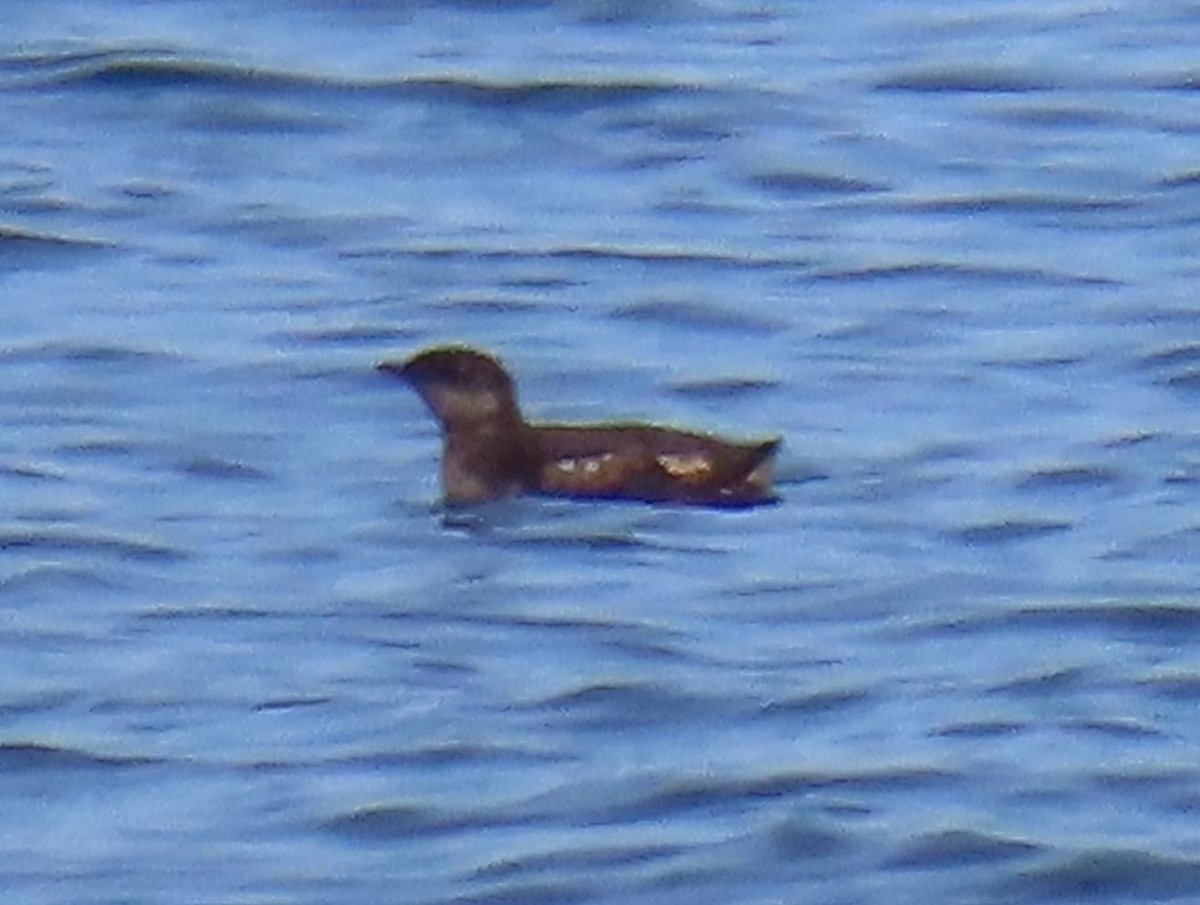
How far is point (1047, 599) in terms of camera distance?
11.3 metres

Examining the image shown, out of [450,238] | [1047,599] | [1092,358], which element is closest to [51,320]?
[450,238]

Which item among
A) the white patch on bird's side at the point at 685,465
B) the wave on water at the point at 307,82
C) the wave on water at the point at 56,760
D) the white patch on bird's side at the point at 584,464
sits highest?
the wave on water at the point at 307,82

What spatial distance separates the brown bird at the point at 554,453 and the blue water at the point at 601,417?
81mm

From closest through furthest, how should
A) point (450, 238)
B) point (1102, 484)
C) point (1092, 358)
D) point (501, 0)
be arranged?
1. point (1102, 484)
2. point (1092, 358)
3. point (450, 238)
4. point (501, 0)

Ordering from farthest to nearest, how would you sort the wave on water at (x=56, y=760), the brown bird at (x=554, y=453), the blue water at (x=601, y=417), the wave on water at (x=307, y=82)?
the wave on water at (x=307, y=82) → the brown bird at (x=554, y=453) → the wave on water at (x=56, y=760) → the blue water at (x=601, y=417)

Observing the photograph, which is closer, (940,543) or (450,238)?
(940,543)

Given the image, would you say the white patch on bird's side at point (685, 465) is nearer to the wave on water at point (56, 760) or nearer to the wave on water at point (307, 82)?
the wave on water at point (56, 760)

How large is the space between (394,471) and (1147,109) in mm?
4734

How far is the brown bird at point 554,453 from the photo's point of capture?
39.7 ft

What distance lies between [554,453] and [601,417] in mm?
856

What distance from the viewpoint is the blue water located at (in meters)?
9.80

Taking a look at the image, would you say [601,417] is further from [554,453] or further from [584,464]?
[584,464]

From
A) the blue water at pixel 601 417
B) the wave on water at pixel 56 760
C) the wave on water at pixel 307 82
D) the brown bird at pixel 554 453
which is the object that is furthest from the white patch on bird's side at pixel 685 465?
the wave on water at pixel 307 82

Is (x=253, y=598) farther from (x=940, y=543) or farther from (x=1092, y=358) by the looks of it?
(x=1092, y=358)
